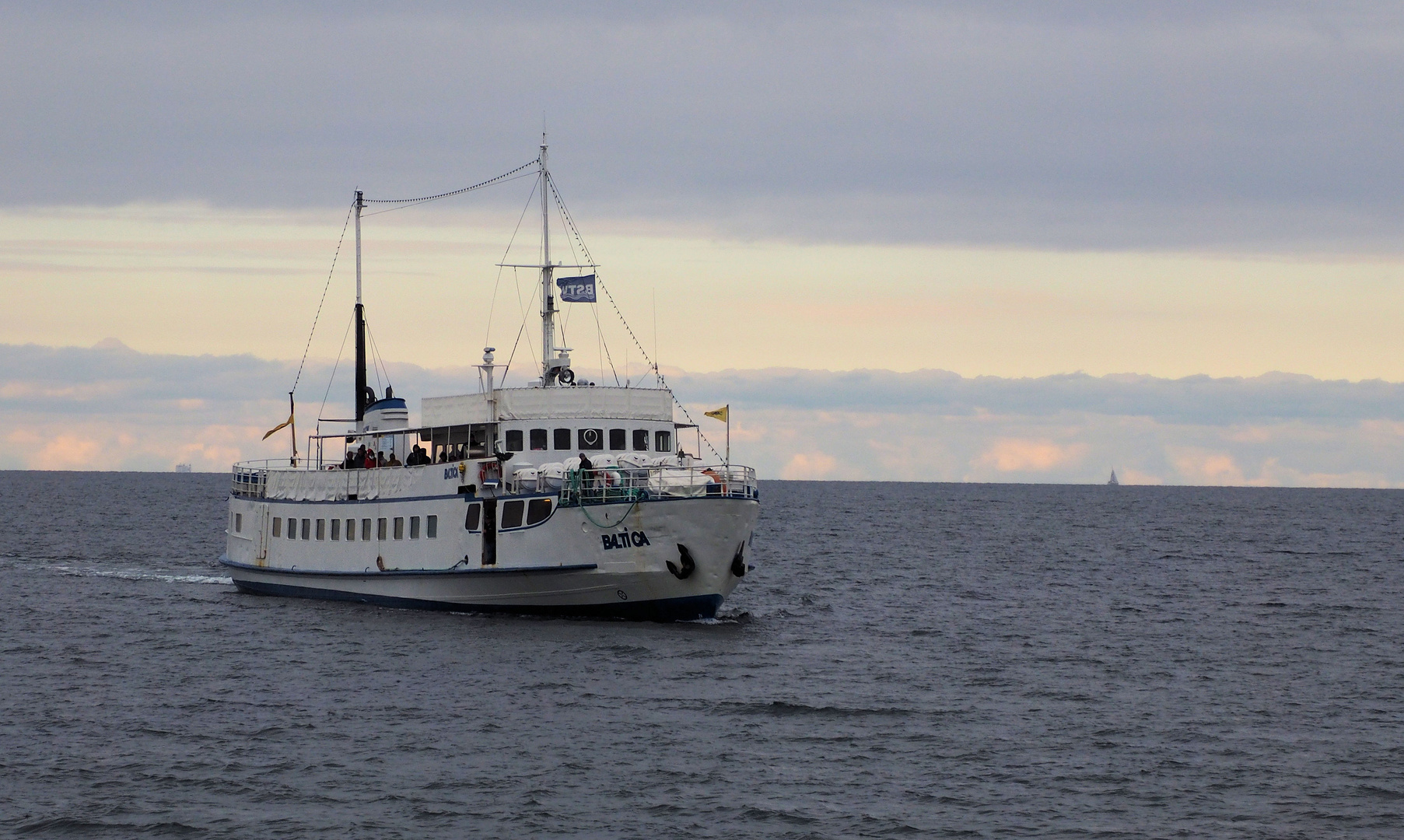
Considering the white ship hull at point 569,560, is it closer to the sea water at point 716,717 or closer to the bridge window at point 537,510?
the bridge window at point 537,510

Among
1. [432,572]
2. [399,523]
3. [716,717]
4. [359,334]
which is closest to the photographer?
[716,717]

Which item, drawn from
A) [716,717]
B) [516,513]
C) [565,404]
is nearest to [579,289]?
[565,404]

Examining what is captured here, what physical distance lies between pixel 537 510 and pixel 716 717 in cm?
1205

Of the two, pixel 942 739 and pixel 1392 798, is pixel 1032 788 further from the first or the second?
pixel 1392 798

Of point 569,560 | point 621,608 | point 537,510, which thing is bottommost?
point 621,608

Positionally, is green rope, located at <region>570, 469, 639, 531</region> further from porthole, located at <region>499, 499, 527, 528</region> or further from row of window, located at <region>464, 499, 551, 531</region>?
porthole, located at <region>499, 499, 527, 528</region>

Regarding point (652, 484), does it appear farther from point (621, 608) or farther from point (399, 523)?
point (399, 523)

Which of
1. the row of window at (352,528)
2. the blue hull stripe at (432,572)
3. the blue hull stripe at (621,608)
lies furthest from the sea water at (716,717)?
the row of window at (352,528)

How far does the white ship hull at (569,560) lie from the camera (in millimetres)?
38844

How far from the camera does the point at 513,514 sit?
4081 cm

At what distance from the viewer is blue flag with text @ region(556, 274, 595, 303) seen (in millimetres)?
45656

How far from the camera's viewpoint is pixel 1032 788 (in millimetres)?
24438

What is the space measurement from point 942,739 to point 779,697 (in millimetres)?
4686

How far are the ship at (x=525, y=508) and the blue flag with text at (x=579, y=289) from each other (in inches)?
1.8
